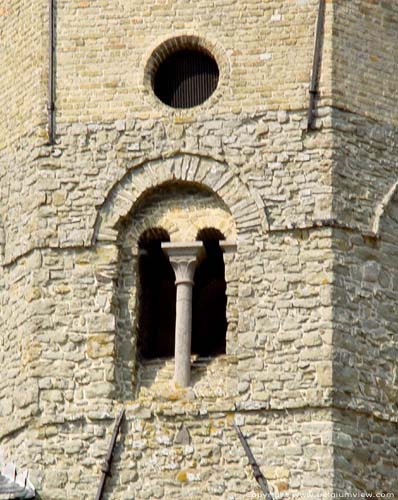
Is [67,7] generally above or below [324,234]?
above

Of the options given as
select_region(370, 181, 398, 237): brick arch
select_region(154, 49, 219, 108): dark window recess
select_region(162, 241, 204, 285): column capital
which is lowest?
select_region(162, 241, 204, 285): column capital

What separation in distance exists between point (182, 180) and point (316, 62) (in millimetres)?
2118

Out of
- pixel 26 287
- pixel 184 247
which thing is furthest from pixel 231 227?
pixel 26 287

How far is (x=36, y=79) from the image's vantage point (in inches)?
1256

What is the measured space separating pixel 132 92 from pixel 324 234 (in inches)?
118

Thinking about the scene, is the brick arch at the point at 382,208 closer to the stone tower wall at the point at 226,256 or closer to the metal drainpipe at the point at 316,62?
the stone tower wall at the point at 226,256

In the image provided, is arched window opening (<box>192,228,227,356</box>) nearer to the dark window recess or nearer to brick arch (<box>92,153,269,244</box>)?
brick arch (<box>92,153,269,244</box>)

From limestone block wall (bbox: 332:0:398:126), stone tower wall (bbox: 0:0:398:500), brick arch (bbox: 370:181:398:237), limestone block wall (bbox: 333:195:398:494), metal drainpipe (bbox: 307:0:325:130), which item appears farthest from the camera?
limestone block wall (bbox: 332:0:398:126)

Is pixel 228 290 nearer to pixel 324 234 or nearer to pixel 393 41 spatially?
pixel 324 234

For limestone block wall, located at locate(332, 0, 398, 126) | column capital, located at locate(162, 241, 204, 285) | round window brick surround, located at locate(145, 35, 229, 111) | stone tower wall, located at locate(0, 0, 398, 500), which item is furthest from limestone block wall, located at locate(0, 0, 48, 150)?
limestone block wall, located at locate(332, 0, 398, 126)

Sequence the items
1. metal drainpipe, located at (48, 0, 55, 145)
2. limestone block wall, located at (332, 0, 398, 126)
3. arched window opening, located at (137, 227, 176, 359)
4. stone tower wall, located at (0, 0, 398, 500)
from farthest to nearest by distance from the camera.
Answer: metal drainpipe, located at (48, 0, 55, 145), limestone block wall, located at (332, 0, 398, 126), arched window opening, located at (137, 227, 176, 359), stone tower wall, located at (0, 0, 398, 500)

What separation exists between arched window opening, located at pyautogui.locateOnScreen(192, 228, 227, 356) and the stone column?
16.1 inches

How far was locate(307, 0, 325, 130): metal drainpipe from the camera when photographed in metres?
31.1

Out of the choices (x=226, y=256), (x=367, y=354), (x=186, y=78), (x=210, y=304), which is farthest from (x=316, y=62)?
(x=367, y=354)
